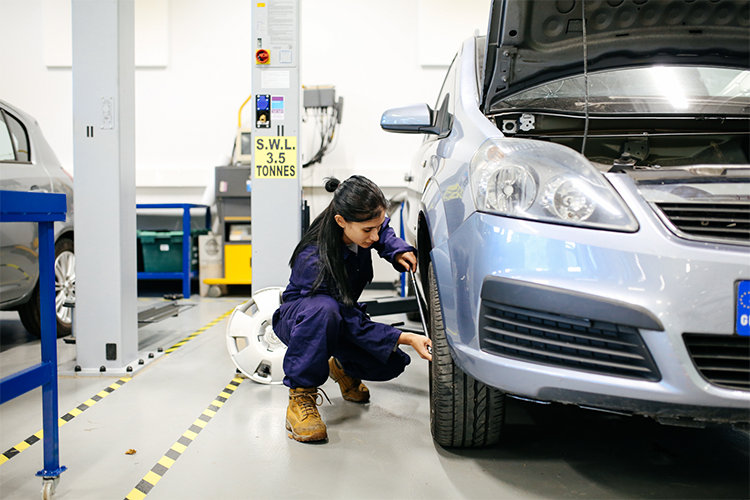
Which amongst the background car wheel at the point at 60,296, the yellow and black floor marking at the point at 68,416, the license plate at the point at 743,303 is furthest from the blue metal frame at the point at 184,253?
the license plate at the point at 743,303

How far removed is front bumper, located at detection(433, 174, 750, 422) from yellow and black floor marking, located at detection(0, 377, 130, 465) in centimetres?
145

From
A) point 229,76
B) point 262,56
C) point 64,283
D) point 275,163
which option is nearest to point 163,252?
point 64,283

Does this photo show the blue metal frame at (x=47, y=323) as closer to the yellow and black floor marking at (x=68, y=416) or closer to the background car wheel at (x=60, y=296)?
the yellow and black floor marking at (x=68, y=416)

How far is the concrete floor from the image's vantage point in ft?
4.12

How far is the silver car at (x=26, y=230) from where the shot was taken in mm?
2459

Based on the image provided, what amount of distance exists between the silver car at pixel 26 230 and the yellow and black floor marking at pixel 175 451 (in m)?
1.21

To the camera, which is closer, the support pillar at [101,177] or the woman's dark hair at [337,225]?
the woman's dark hair at [337,225]

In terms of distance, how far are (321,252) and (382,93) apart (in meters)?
3.92

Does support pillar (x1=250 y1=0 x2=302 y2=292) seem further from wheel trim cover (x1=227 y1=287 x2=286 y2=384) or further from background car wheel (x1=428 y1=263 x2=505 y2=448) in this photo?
background car wheel (x1=428 y1=263 x2=505 y2=448)

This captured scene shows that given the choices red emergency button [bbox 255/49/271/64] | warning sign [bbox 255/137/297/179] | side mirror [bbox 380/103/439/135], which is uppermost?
red emergency button [bbox 255/49/271/64]

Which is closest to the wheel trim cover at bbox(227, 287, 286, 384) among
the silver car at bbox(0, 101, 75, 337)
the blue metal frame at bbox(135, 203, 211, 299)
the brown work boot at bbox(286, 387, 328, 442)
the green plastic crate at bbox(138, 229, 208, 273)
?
the brown work boot at bbox(286, 387, 328, 442)

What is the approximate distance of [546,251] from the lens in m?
0.99

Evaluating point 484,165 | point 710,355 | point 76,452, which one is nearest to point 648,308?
point 710,355

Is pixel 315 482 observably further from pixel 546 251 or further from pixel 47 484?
pixel 546 251
